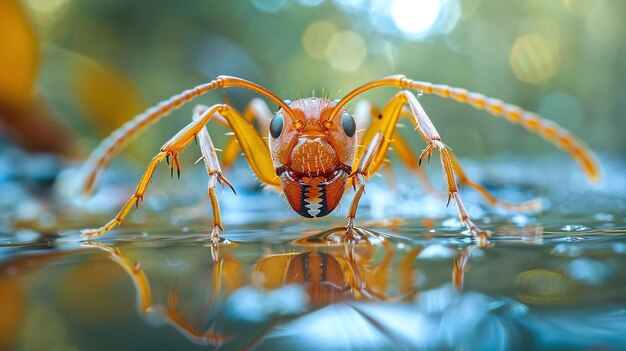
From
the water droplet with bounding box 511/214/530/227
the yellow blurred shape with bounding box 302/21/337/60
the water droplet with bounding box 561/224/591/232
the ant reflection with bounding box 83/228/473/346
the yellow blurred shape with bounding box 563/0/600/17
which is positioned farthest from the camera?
the yellow blurred shape with bounding box 302/21/337/60

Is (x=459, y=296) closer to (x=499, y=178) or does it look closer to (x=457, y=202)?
(x=457, y=202)

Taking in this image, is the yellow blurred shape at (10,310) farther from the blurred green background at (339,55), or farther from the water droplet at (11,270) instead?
the blurred green background at (339,55)

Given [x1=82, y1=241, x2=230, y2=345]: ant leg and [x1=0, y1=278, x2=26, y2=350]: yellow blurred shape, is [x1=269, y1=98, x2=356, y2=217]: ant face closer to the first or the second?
[x1=82, y1=241, x2=230, y2=345]: ant leg

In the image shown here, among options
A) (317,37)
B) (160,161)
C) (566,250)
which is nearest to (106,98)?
(317,37)

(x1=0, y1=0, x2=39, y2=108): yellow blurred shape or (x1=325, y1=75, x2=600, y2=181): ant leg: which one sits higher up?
(x1=0, y1=0, x2=39, y2=108): yellow blurred shape

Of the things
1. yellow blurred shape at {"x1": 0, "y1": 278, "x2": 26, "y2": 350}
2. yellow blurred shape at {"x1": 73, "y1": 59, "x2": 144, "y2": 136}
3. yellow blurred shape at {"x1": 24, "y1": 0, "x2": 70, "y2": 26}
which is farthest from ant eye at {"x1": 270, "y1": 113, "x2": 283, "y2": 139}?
yellow blurred shape at {"x1": 24, "y1": 0, "x2": 70, "y2": 26}

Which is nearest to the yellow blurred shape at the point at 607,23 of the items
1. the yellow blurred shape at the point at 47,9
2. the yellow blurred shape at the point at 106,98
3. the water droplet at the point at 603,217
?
the yellow blurred shape at the point at 106,98
